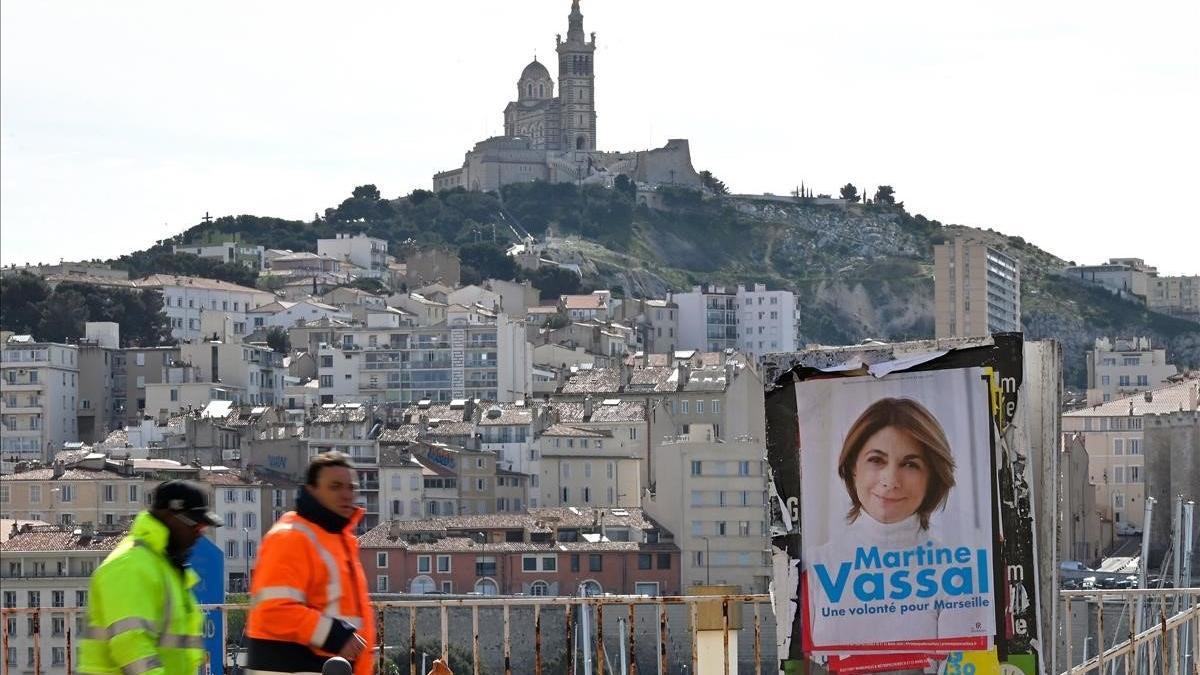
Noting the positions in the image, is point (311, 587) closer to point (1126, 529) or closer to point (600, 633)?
point (600, 633)

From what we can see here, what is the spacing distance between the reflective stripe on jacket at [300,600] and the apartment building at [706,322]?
108m

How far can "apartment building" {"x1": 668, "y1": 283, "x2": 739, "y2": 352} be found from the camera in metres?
116

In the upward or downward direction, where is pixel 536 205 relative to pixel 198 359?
upward

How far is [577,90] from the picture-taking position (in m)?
167

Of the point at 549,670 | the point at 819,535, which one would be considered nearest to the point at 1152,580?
the point at 549,670

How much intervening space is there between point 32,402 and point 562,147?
266ft

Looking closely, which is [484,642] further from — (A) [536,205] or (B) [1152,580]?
(A) [536,205]

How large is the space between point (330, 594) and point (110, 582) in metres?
0.76

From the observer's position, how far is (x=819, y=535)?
33.2 feet

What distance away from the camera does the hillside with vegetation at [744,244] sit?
137625 mm

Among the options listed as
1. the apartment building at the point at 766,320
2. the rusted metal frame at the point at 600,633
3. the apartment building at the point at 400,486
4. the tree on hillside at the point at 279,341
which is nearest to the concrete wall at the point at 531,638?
the apartment building at the point at 400,486

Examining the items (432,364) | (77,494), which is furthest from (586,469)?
(432,364)

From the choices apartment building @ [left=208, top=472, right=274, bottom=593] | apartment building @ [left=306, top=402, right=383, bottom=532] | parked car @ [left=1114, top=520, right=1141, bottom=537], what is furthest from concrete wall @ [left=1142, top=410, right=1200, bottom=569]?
apartment building @ [left=208, top=472, right=274, bottom=593]

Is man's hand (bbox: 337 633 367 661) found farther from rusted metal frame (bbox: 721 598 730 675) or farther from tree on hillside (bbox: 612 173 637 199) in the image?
tree on hillside (bbox: 612 173 637 199)
